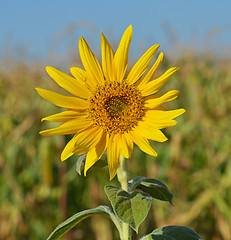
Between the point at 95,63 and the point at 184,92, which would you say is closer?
the point at 95,63

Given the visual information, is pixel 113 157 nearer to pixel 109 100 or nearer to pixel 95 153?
pixel 95 153

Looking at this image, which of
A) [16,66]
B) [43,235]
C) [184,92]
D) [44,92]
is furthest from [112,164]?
[16,66]

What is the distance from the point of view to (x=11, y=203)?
2709 mm

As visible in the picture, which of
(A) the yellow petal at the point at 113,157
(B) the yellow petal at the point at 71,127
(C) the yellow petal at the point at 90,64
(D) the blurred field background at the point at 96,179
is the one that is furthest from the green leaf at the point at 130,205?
(D) the blurred field background at the point at 96,179

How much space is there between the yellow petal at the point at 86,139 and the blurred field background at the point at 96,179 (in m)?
1.34

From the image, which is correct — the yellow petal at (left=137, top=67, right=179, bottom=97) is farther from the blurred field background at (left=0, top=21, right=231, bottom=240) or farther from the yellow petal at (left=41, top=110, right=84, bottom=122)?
the blurred field background at (left=0, top=21, right=231, bottom=240)

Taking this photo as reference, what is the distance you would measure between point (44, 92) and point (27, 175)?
6.50 feet

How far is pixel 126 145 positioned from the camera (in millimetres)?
835

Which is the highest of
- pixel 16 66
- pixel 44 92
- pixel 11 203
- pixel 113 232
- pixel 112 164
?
pixel 16 66

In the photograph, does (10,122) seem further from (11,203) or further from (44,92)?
(44,92)

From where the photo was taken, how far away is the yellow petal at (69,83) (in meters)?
0.86

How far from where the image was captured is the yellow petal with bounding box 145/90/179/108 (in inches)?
34.1

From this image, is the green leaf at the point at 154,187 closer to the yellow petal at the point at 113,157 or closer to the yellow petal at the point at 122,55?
the yellow petal at the point at 113,157

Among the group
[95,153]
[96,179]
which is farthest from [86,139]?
[96,179]
